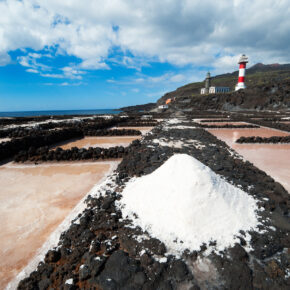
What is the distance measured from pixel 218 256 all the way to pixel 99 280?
3.84 feet

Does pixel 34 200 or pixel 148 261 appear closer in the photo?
pixel 148 261

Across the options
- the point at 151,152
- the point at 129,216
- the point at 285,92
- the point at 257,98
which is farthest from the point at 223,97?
the point at 129,216

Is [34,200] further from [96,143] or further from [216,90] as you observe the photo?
[216,90]

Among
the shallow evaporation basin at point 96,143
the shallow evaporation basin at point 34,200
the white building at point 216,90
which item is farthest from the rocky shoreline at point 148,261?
the white building at point 216,90

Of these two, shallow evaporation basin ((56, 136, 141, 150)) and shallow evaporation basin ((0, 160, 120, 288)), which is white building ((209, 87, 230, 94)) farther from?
shallow evaporation basin ((0, 160, 120, 288))

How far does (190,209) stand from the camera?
7.25 ft

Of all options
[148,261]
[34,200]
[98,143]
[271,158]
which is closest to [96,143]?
[98,143]

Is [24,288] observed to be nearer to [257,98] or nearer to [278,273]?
[278,273]

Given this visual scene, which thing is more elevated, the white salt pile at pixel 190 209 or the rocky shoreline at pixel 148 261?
the white salt pile at pixel 190 209

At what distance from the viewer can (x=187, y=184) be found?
243 centimetres

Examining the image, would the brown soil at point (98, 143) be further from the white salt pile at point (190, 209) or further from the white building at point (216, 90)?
the white building at point (216, 90)

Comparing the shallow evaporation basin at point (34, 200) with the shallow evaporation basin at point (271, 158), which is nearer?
the shallow evaporation basin at point (34, 200)

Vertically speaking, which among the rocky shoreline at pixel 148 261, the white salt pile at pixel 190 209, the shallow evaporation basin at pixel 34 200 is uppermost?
the white salt pile at pixel 190 209

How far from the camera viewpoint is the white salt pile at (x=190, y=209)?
6.63 ft
